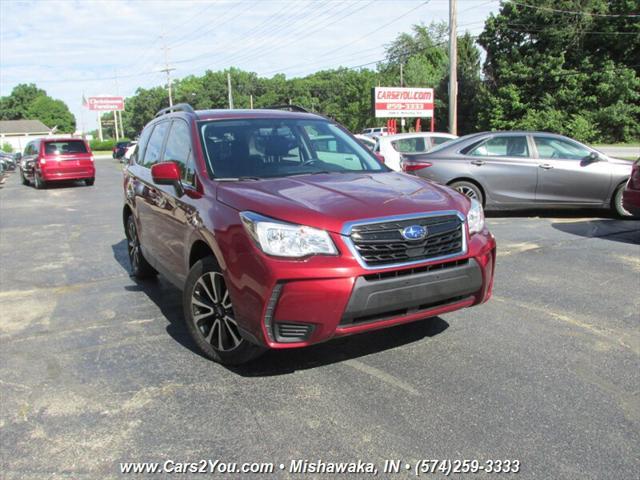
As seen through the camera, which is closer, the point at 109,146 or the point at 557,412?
the point at 557,412

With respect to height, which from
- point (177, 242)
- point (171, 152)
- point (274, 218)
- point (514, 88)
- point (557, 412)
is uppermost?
point (514, 88)

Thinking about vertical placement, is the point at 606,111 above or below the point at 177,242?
above

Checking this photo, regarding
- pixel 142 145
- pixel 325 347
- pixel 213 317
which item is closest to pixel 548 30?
pixel 142 145

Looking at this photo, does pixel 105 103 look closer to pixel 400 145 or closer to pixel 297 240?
pixel 400 145

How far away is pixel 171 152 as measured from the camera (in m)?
4.95

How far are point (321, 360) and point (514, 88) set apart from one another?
41.3 meters

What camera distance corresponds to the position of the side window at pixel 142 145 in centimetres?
597

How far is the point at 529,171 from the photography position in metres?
9.55

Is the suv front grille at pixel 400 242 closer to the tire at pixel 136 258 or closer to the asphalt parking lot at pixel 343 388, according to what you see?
the asphalt parking lot at pixel 343 388

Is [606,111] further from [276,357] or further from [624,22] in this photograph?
[276,357]

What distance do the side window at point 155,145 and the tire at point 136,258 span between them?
0.78m

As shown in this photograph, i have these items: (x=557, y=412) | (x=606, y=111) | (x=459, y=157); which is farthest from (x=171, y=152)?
(x=606, y=111)

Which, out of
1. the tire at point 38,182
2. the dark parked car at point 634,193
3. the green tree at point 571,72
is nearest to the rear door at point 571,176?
the dark parked car at point 634,193

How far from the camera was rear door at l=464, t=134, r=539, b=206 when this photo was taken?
31.4ft
